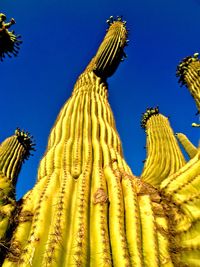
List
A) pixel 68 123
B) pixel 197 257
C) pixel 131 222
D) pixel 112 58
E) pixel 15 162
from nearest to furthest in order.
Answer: pixel 197 257, pixel 131 222, pixel 68 123, pixel 112 58, pixel 15 162

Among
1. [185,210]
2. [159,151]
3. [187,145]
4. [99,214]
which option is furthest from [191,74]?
[99,214]

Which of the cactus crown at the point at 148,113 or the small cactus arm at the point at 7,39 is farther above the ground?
the cactus crown at the point at 148,113

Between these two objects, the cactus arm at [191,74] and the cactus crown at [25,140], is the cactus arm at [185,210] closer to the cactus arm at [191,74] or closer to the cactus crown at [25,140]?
the cactus arm at [191,74]

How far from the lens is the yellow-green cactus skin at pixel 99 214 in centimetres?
232

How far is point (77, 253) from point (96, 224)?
390 mm

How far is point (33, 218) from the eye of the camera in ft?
8.86

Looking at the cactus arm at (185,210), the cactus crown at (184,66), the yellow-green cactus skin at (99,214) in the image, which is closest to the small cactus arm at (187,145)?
the cactus crown at (184,66)

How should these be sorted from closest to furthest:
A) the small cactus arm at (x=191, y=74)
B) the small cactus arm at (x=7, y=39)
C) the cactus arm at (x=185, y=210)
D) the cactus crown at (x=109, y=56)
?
the cactus arm at (x=185, y=210), the small cactus arm at (x=7, y=39), the small cactus arm at (x=191, y=74), the cactus crown at (x=109, y=56)

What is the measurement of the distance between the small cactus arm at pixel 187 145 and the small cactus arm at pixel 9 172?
13.9 feet

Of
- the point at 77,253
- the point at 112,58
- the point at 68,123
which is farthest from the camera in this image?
the point at 112,58

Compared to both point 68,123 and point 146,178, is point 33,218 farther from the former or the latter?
point 146,178

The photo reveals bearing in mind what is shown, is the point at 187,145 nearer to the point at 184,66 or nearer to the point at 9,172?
the point at 184,66

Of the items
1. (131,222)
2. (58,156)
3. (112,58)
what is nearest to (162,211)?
(131,222)

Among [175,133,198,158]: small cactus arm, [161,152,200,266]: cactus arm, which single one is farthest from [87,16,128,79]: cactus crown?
[161,152,200,266]: cactus arm
